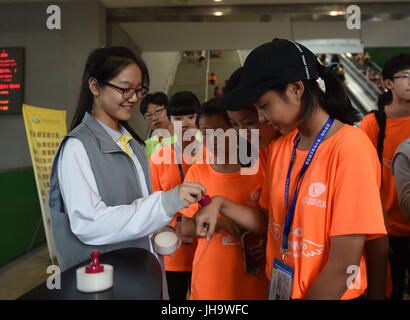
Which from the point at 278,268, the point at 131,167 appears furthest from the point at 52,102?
the point at 278,268

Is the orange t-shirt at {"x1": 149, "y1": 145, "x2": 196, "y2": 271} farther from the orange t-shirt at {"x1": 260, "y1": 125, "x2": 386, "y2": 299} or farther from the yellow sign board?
the yellow sign board

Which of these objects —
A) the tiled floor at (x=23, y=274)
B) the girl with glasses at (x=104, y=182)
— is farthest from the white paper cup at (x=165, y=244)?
the tiled floor at (x=23, y=274)

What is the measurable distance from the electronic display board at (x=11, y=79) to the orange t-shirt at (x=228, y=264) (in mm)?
5486

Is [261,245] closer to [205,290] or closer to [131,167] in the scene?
[205,290]

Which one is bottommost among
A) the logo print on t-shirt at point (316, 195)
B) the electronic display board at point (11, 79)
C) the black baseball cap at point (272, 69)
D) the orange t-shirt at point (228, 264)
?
the orange t-shirt at point (228, 264)

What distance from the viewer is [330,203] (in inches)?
40.2

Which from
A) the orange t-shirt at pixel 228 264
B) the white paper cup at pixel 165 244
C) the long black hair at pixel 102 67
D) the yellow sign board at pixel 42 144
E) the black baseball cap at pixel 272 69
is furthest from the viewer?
the yellow sign board at pixel 42 144

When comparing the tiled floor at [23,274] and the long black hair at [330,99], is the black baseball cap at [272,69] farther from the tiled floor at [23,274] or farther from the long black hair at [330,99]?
the tiled floor at [23,274]

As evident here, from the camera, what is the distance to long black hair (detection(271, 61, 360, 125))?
1115mm

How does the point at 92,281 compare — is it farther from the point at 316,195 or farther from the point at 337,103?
the point at 337,103

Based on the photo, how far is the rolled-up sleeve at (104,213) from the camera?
1.12 metres

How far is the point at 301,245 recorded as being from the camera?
1.08 metres

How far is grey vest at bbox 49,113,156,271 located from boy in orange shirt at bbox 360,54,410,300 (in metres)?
1.65

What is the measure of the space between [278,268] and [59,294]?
0.67 metres
